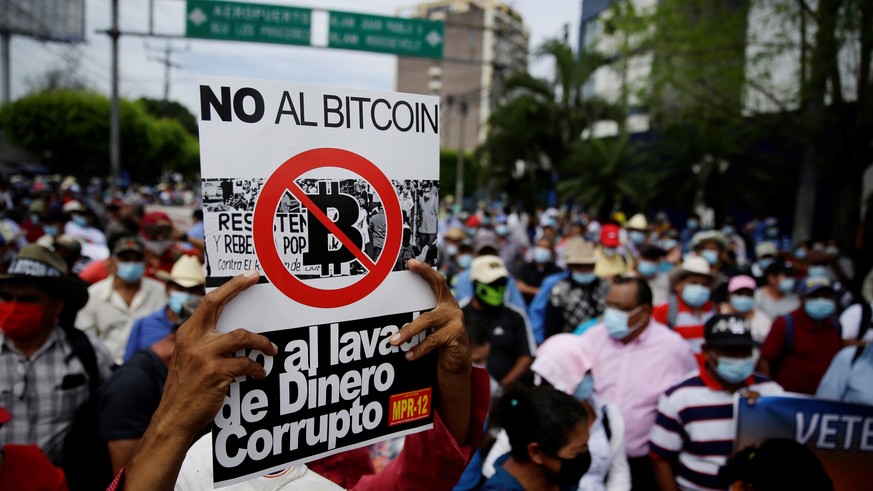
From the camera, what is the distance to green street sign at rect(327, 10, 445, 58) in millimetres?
13641

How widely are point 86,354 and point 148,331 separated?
63 centimetres

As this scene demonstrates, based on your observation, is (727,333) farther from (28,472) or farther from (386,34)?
(386,34)

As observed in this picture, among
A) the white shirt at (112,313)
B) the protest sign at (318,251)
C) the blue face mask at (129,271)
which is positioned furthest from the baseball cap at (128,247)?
the protest sign at (318,251)

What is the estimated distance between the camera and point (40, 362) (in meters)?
2.99

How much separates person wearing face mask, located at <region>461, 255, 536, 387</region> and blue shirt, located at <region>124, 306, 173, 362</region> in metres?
2.16

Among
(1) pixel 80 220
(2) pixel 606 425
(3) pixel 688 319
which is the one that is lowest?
(2) pixel 606 425

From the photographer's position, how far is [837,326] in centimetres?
466

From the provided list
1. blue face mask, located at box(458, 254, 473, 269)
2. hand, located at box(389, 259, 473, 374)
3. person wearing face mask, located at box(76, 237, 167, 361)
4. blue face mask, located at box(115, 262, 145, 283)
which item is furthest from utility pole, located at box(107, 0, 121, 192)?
hand, located at box(389, 259, 473, 374)

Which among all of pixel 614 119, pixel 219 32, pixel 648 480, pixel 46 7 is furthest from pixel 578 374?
pixel 46 7

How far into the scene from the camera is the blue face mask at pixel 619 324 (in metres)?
3.82

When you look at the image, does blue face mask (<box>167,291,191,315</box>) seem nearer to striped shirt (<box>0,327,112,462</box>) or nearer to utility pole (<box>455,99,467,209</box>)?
striped shirt (<box>0,327,112,462</box>)

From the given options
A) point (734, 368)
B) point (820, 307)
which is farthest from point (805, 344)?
point (734, 368)

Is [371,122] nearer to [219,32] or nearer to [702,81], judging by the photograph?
[702,81]

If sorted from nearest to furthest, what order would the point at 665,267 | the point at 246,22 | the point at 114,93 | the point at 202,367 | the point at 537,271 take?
1. the point at 202,367
2. the point at 537,271
3. the point at 665,267
4. the point at 246,22
5. the point at 114,93
